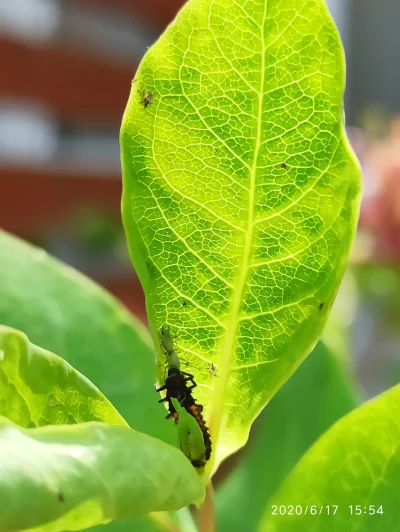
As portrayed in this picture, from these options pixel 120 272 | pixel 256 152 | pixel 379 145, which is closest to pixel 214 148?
pixel 256 152

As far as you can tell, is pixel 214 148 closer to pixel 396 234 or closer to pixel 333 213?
pixel 333 213

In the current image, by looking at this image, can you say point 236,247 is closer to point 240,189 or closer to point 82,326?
point 240,189

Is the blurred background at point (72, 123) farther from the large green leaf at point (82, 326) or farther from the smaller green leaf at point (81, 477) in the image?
the smaller green leaf at point (81, 477)

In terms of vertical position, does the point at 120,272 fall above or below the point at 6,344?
below

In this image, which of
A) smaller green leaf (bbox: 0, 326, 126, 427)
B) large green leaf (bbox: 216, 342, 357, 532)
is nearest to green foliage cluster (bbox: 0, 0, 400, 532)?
smaller green leaf (bbox: 0, 326, 126, 427)

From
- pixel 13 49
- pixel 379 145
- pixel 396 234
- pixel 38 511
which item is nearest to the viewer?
pixel 38 511

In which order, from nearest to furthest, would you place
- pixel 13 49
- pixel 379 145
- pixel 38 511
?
pixel 38 511
pixel 379 145
pixel 13 49

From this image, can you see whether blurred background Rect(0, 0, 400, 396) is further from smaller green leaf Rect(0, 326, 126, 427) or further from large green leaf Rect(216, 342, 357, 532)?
smaller green leaf Rect(0, 326, 126, 427)

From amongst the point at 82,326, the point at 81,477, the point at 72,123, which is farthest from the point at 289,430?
the point at 72,123
